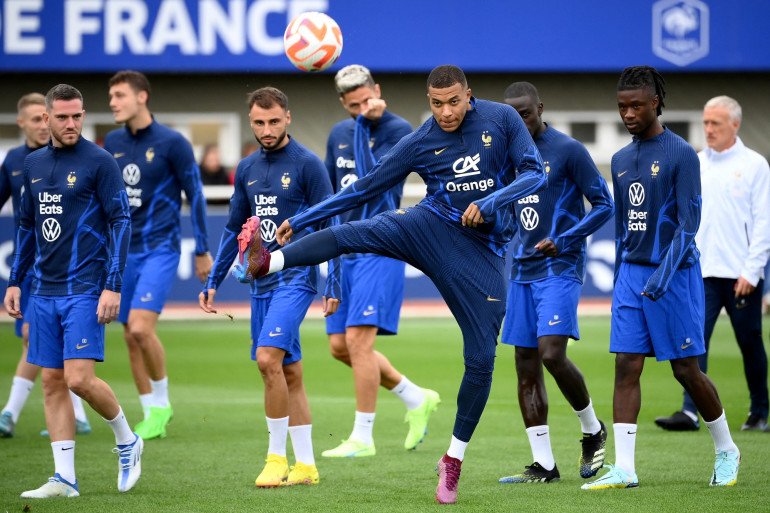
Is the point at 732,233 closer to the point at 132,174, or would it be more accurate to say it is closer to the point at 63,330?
the point at 132,174

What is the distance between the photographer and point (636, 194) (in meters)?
6.57

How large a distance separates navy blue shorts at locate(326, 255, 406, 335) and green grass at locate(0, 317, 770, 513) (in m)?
0.95

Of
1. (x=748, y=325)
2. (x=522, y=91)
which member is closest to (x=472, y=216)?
(x=522, y=91)

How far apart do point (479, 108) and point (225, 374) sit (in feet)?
24.2

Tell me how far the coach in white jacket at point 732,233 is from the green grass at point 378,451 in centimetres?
49

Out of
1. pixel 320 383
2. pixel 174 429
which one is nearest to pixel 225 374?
pixel 320 383

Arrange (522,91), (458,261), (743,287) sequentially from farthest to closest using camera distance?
(743,287) < (522,91) < (458,261)

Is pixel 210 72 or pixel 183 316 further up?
pixel 210 72

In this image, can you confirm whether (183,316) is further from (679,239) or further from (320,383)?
(679,239)

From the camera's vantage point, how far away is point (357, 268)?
28.7ft

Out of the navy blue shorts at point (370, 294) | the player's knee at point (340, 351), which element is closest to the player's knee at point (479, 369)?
the navy blue shorts at point (370, 294)

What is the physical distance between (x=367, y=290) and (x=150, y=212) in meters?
2.05

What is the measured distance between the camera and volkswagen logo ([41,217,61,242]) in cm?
666

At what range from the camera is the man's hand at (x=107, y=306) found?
648 centimetres
